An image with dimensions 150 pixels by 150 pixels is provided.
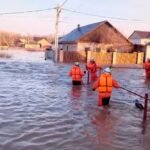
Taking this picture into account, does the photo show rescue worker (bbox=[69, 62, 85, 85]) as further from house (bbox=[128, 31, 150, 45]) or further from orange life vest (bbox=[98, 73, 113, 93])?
house (bbox=[128, 31, 150, 45])

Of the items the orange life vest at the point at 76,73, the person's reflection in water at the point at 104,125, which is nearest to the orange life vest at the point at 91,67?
the orange life vest at the point at 76,73

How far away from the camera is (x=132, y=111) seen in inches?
516

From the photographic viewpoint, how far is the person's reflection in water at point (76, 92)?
16119 mm

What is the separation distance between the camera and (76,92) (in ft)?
57.2

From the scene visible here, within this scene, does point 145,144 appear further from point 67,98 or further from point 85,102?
point 67,98

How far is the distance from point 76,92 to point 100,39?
1132 inches

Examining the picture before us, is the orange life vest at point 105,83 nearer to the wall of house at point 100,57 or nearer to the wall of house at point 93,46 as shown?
the wall of house at point 100,57

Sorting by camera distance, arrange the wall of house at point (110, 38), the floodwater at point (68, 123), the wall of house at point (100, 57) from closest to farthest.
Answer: the floodwater at point (68, 123)
the wall of house at point (100, 57)
the wall of house at point (110, 38)

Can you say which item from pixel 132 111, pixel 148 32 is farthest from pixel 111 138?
pixel 148 32

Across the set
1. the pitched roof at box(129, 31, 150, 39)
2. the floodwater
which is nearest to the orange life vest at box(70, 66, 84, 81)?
the floodwater

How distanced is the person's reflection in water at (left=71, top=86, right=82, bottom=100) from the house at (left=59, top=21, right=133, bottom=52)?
2554 centimetres

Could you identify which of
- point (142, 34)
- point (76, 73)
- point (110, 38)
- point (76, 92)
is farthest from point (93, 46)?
point (142, 34)

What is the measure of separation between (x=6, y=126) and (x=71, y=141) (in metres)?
2.13

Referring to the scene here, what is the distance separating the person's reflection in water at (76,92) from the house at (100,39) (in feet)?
83.8
